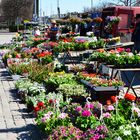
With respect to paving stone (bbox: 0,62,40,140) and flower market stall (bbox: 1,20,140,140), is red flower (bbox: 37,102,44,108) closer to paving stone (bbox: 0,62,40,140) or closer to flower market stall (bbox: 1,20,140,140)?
→ flower market stall (bbox: 1,20,140,140)

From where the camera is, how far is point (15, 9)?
76875mm

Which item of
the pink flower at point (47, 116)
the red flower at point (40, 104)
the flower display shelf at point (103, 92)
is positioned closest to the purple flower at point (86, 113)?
the pink flower at point (47, 116)

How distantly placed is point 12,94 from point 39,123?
428 centimetres

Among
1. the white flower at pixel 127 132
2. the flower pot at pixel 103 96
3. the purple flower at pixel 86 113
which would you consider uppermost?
the white flower at pixel 127 132

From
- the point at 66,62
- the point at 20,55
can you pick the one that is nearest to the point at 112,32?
the point at 66,62

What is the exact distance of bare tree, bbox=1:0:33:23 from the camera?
252 feet

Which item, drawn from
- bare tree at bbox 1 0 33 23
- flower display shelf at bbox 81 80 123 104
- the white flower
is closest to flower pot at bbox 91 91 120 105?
flower display shelf at bbox 81 80 123 104

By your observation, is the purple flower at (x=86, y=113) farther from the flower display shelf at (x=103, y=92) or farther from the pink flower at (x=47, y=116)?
the flower display shelf at (x=103, y=92)

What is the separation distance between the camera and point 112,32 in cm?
2397

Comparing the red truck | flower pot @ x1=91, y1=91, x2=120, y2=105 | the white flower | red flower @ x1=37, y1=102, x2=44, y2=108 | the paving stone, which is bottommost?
the paving stone

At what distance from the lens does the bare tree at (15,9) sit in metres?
76.7

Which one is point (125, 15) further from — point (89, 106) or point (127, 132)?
point (127, 132)

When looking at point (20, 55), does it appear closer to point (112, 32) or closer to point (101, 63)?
point (101, 63)

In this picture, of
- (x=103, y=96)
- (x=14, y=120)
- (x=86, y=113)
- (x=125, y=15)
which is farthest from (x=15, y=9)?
(x=86, y=113)
